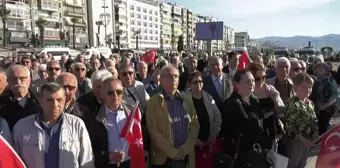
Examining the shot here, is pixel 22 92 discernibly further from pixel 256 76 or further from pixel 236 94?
pixel 256 76

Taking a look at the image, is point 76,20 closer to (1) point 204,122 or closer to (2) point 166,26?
(2) point 166,26

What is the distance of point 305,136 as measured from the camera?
12.9ft

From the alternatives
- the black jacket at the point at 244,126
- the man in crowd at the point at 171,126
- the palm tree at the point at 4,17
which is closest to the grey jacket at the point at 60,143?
the man in crowd at the point at 171,126

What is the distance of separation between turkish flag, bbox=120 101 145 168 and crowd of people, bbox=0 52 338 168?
3.8 inches

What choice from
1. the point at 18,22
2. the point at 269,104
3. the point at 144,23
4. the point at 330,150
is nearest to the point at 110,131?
the point at 269,104

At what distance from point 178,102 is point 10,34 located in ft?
194

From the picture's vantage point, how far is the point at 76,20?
248 feet

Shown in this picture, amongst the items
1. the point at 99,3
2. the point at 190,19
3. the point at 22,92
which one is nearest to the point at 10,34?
the point at 99,3

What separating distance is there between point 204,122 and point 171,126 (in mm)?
647

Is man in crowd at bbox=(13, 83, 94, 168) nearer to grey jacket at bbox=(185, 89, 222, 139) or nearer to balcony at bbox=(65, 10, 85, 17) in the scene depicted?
grey jacket at bbox=(185, 89, 222, 139)

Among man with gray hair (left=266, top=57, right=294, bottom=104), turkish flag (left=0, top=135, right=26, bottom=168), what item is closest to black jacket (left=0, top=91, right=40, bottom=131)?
turkish flag (left=0, top=135, right=26, bottom=168)

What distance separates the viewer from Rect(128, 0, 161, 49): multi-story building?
10750cm

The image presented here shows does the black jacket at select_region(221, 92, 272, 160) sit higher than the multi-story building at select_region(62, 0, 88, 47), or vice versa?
the multi-story building at select_region(62, 0, 88, 47)

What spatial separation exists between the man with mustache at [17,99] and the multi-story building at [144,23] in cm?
9915
